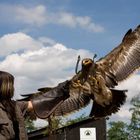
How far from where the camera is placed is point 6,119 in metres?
5.98

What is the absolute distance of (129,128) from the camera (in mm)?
57656

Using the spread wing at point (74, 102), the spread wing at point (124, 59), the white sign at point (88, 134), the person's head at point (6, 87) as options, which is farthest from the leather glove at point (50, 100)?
the white sign at point (88, 134)

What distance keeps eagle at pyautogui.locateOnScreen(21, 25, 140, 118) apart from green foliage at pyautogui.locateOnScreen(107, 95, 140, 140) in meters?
47.0

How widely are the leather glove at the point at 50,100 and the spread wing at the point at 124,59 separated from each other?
1.88 meters

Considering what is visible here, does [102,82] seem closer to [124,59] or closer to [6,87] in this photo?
[124,59]

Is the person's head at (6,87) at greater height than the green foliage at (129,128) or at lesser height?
lesser

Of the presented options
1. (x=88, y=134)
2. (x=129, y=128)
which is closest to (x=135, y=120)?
(x=129, y=128)

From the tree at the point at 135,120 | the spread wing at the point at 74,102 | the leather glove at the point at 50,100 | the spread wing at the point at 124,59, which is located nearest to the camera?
the leather glove at the point at 50,100

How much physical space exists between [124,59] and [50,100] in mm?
2930

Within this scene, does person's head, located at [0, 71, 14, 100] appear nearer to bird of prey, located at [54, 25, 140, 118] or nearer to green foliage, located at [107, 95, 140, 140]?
bird of prey, located at [54, 25, 140, 118]

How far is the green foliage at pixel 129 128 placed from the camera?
56.0 m

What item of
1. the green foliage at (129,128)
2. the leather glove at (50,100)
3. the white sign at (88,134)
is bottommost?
the leather glove at (50,100)

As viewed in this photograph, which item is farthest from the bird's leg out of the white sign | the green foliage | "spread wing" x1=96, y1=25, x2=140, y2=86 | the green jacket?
the green foliage

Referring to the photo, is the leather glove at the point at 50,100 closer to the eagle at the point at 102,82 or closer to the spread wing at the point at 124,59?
the eagle at the point at 102,82
